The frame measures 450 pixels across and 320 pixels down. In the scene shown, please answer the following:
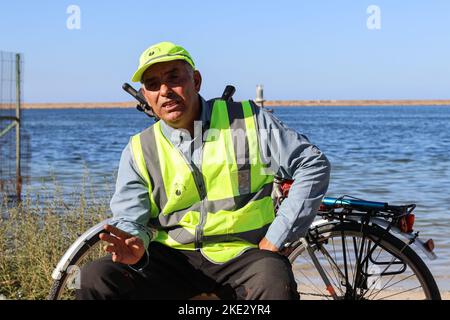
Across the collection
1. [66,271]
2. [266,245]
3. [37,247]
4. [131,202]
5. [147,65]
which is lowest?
[37,247]

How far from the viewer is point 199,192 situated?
3861mm

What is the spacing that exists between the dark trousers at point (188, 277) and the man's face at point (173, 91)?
0.64m

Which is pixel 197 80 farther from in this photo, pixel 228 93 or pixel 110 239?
pixel 110 239

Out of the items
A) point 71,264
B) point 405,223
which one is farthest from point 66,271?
point 405,223

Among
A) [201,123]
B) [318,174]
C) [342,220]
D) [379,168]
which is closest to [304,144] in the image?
[318,174]

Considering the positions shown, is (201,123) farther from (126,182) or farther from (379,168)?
(379,168)

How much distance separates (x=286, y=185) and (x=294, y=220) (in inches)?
27.4

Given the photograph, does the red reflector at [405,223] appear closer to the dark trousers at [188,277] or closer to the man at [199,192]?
the man at [199,192]

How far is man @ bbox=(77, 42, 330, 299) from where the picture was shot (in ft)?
12.4

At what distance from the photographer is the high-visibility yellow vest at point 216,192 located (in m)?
3.83

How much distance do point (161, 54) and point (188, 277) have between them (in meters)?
1.09

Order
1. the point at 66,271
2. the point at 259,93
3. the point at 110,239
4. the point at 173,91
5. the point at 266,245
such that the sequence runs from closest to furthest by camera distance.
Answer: the point at 110,239
the point at 266,245
the point at 173,91
the point at 66,271
the point at 259,93

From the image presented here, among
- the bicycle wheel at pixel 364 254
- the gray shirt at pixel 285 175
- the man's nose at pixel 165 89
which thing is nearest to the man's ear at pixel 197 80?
the man's nose at pixel 165 89

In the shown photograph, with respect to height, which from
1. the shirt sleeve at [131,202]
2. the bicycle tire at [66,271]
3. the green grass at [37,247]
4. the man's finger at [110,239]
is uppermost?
the shirt sleeve at [131,202]
